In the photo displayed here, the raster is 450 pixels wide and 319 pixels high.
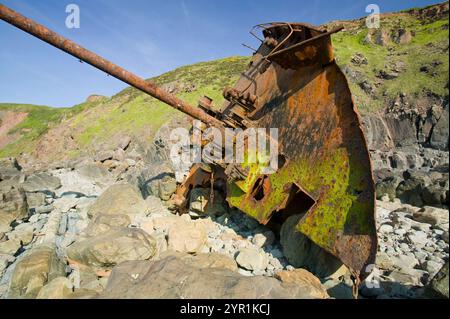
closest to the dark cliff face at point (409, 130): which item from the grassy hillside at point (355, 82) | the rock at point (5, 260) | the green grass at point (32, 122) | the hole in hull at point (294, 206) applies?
the grassy hillside at point (355, 82)

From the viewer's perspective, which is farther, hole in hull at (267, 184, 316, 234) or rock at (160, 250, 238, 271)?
hole in hull at (267, 184, 316, 234)

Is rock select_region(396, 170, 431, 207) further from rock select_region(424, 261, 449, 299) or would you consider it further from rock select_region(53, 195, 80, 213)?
rock select_region(53, 195, 80, 213)

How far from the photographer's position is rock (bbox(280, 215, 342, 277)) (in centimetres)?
392

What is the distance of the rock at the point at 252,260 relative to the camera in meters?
4.23

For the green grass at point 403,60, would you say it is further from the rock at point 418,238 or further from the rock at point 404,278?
the rock at point 404,278

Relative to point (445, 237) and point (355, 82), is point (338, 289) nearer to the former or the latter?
point (445, 237)

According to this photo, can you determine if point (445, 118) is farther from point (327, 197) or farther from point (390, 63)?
point (327, 197)

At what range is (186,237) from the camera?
191 inches

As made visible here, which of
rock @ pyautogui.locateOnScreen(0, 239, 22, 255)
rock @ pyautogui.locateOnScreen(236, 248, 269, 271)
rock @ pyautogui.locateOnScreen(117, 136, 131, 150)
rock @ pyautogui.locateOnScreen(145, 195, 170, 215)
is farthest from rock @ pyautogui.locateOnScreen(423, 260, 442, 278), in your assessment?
rock @ pyautogui.locateOnScreen(117, 136, 131, 150)

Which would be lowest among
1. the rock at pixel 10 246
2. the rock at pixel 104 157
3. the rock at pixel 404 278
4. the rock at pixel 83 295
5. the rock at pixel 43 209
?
the rock at pixel 10 246

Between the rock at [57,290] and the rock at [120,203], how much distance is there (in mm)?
3018

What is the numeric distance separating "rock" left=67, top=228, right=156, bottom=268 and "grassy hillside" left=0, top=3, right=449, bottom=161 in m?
13.9

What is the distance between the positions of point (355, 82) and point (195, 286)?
2121 centimetres
